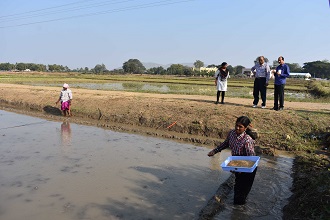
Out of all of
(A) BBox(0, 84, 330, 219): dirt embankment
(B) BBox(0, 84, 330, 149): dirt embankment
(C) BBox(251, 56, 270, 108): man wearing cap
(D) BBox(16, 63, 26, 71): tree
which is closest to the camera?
(A) BBox(0, 84, 330, 219): dirt embankment

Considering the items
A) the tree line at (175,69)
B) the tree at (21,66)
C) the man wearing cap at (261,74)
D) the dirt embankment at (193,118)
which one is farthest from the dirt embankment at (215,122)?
the tree at (21,66)

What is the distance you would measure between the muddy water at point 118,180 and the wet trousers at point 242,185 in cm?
13

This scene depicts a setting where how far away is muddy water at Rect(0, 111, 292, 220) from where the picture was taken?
13.7 feet

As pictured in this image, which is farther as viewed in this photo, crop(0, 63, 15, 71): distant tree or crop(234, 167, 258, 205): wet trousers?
crop(0, 63, 15, 71): distant tree

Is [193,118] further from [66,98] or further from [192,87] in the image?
[192,87]

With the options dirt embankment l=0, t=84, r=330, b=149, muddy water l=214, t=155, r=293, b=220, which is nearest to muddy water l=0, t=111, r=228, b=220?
muddy water l=214, t=155, r=293, b=220

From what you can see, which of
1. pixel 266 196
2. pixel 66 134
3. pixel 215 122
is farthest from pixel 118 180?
pixel 215 122

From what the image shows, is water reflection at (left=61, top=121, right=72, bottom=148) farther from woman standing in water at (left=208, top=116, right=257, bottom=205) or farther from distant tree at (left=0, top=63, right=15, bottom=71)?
distant tree at (left=0, top=63, right=15, bottom=71)

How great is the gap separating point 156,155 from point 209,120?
271cm

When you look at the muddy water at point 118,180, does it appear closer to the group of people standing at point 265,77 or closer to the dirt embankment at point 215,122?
the dirt embankment at point 215,122

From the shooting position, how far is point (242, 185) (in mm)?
4184

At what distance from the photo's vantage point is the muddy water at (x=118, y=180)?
4.16m

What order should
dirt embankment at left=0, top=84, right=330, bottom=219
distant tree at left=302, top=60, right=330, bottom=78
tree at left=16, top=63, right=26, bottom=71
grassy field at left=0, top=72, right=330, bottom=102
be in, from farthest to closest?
1. tree at left=16, top=63, right=26, bottom=71
2. distant tree at left=302, top=60, right=330, bottom=78
3. grassy field at left=0, top=72, right=330, bottom=102
4. dirt embankment at left=0, top=84, right=330, bottom=219

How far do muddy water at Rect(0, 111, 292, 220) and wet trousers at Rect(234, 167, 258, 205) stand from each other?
13 cm
